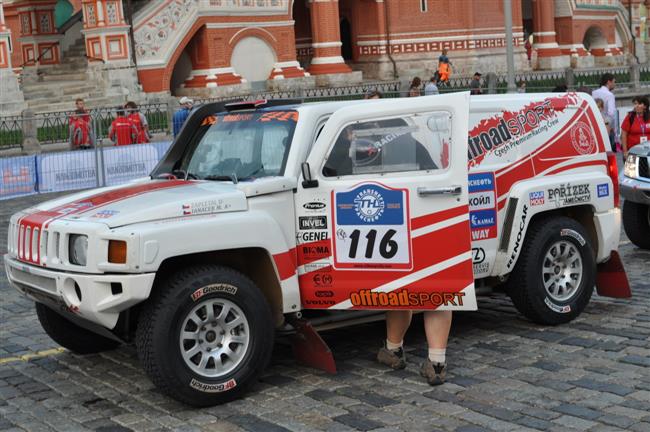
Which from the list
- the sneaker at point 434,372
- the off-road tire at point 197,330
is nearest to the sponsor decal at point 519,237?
the sneaker at point 434,372

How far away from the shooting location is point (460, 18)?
47250mm

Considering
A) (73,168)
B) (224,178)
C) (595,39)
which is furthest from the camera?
(595,39)

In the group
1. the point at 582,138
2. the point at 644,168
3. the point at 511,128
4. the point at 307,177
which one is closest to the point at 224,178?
the point at 307,177

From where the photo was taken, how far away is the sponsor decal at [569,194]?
8.59 metres

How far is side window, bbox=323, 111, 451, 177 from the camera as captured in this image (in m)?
7.37

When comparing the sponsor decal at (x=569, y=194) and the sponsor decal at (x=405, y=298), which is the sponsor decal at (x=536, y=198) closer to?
the sponsor decal at (x=569, y=194)

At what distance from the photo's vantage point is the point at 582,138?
8.92 meters

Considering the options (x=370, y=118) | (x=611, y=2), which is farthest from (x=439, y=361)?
(x=611, y=2)

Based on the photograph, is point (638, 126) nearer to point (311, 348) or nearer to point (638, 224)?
point (638, 224)

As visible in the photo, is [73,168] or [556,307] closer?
[556,307]

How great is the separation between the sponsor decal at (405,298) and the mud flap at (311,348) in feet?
1.32

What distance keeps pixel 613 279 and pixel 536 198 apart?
143 centimetres

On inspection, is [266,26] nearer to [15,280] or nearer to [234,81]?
[234,81]

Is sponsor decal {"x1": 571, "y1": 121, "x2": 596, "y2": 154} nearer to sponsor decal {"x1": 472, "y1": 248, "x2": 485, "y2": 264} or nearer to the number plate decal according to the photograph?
sponsor decal {"x1": 472, "y1": 248, "x2": 485, "y2": 264}
